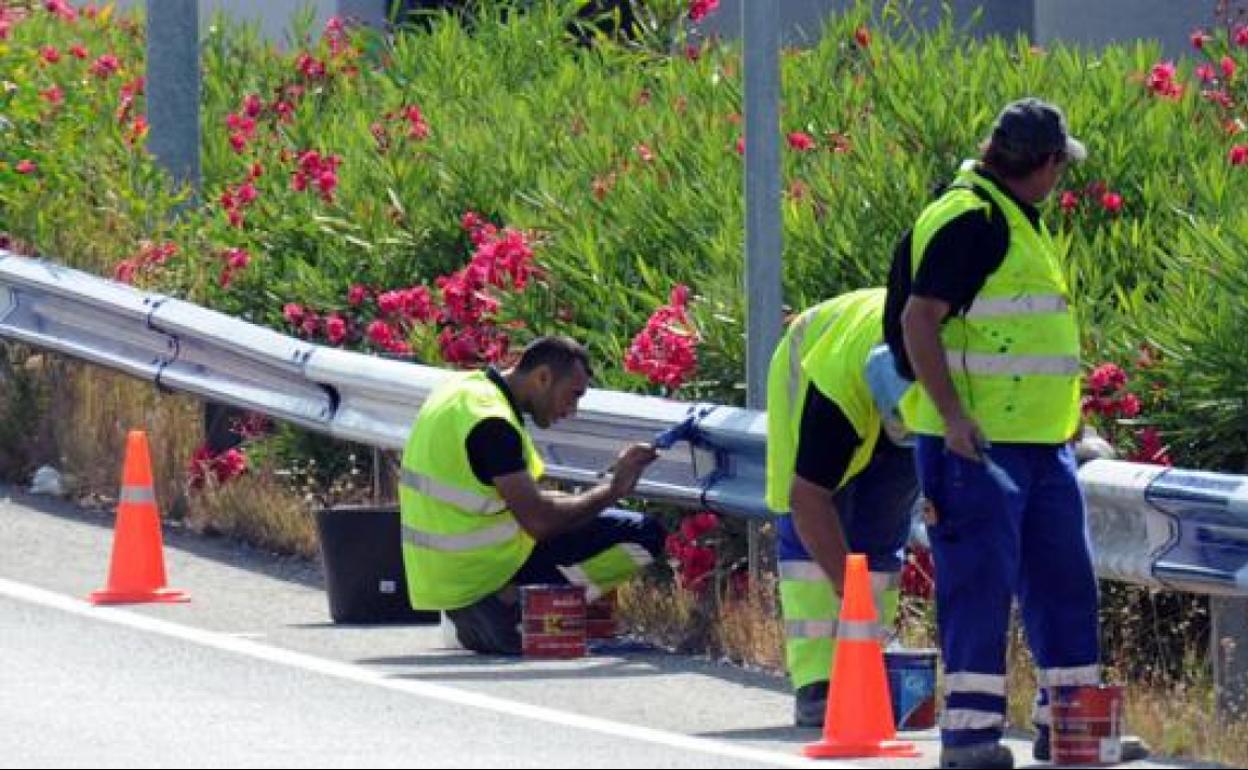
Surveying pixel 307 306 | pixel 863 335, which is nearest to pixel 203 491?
pixel 307 306

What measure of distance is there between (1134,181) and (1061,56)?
4.71ft

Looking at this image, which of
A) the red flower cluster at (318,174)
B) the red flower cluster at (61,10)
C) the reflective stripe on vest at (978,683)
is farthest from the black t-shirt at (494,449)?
the red flower cluster at (61,10)

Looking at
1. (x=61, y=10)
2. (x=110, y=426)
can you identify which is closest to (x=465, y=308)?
(x=110, y=426)

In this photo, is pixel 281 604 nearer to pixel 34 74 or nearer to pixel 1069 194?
pixel 1069 194

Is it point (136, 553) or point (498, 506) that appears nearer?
point (498, 506)

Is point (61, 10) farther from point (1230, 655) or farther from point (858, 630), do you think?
point (1230, 655)

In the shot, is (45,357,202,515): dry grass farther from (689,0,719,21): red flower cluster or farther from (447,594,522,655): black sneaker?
(689,0,719,21): red flower cluster

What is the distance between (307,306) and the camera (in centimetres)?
1429

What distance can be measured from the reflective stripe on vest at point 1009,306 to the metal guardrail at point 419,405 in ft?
2.70

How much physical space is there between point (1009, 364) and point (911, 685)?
111 centimetres

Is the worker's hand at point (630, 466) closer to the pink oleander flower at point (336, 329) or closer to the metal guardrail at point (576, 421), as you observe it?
the metal guardrail at point (576, 421)

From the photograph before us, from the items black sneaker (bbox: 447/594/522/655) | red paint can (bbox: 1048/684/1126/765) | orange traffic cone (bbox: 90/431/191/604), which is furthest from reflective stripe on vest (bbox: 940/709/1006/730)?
orange traffic cone (bbox: 90/431/191/604)

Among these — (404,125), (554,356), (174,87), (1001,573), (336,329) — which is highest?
(174,87)

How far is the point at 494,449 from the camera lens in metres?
11.1
